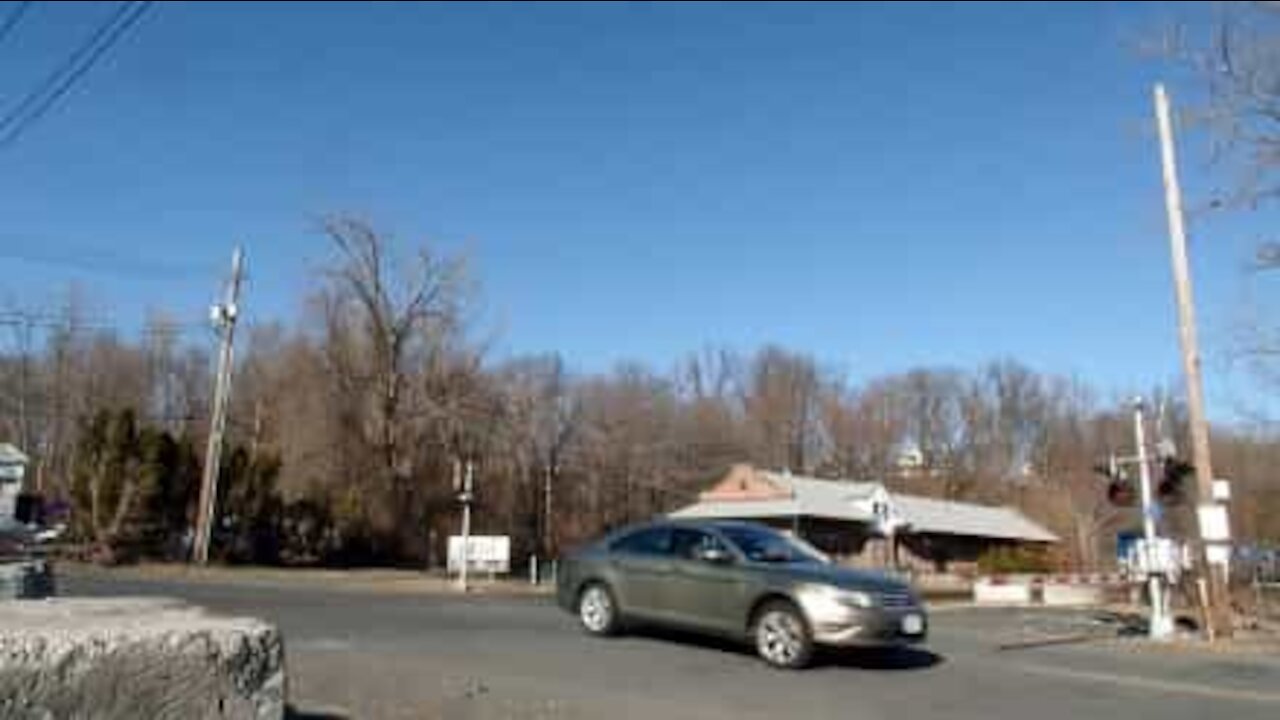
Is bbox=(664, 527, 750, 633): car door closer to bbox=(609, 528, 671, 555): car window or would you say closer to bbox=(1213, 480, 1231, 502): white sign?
bbox=(609, 528, 671, 555): car window

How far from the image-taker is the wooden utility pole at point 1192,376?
19703 millimetres

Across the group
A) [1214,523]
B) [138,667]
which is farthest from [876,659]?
[138,667]

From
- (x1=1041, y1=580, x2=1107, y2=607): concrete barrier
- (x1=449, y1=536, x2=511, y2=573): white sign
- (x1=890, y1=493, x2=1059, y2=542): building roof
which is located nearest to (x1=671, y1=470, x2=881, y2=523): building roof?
(x1=890, y1=493, x2=1059, y2=542): building roof

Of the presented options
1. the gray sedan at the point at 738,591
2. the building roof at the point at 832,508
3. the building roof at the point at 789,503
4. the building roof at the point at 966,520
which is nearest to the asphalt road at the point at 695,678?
the gray sedan at the point at 738,591

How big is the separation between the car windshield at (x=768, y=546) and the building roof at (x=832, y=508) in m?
31.6

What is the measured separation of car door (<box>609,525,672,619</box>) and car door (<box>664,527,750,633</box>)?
12 cm

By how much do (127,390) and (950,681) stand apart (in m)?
62.1

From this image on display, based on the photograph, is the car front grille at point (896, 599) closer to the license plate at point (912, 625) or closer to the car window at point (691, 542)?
the license plate at point (912, 625)

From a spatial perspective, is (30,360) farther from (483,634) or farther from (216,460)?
(483,634)

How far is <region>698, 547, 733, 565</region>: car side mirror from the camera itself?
46.1 feet

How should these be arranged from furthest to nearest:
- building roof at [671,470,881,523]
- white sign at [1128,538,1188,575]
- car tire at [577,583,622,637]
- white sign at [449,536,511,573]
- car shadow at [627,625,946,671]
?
building roof at [671,470,881,523] < white sign at [449,536,511,573] < white sign at [1128,538,1188,575] < car tire at [577,583,622,637] < car shadow at [627,625,946,671]

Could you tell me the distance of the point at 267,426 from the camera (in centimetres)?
5119

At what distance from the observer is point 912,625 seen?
1334cm

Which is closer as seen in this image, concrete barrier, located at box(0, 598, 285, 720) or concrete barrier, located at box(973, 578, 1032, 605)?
concrete barrier, located at box(0, 598, 285, 720)
